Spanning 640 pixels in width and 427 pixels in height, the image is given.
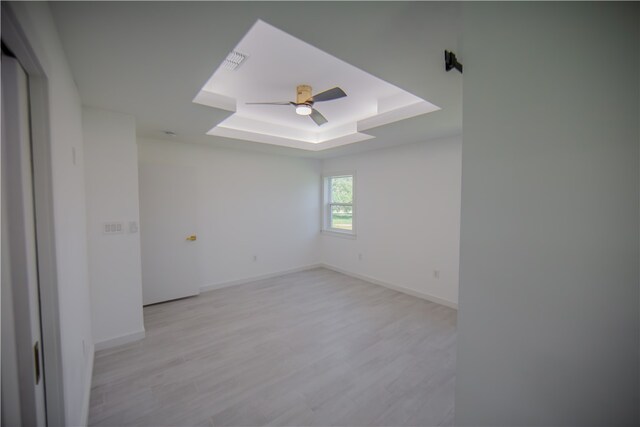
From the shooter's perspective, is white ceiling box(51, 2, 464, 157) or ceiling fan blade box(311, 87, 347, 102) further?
ceiling fan blade box(311, 87, 347, 102)

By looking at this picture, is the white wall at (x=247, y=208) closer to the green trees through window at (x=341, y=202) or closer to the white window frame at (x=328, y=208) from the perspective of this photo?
the white window frame at (x=328, y=208)

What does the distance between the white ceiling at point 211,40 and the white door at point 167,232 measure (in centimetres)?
144

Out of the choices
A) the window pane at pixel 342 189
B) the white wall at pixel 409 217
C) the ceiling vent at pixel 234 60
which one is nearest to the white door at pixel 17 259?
the ceiling vent at pixel 234 60

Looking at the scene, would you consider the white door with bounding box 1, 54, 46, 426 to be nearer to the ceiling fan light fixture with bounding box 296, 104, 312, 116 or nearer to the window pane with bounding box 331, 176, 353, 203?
the ceiling fan light fixture with bounding box 296, 104, 312, 116

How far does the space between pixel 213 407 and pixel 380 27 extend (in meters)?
2.68

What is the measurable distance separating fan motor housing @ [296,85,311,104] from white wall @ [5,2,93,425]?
172cm

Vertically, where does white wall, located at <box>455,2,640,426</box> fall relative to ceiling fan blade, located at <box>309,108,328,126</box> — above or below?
below

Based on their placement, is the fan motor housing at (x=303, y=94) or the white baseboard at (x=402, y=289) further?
the white baseboard at (x=402, y=289)

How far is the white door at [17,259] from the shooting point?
88 centimetres

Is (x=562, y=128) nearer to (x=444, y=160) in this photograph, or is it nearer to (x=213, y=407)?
(x=213, y=407)

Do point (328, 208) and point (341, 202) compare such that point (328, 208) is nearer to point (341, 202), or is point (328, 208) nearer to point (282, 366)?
point (341, 202)

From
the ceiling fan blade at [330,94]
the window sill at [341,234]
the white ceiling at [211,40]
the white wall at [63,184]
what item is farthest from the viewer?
the window sill at [341,234]

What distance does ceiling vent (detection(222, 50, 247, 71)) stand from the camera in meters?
2.06

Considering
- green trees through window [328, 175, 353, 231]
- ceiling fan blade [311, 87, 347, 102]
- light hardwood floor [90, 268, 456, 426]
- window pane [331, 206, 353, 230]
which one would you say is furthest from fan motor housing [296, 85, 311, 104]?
window pane [331, 206, 353, 230]
